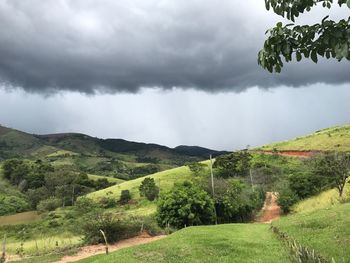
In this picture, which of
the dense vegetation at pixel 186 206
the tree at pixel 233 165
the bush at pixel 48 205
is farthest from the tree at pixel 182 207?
the bush at pixel 48 205

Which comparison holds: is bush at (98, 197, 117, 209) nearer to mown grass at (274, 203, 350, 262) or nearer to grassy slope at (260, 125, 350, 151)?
grassy slope at (260, 125, 350, 151)

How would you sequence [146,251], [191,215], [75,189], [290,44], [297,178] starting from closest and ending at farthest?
[290,44]
[146,251]
[191,215]
[297,178]
[75,189]

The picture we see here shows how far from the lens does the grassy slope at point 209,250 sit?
19.3 metres

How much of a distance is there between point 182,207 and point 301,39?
3544cm

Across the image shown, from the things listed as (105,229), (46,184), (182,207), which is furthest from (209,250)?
(46,184)

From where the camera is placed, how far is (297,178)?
2331 inches

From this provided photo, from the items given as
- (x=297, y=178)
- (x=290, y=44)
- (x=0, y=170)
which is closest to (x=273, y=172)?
(x=297, y=178)

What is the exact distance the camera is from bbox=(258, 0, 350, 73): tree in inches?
216

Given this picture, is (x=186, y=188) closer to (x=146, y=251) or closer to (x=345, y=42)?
(x=146, y=251)

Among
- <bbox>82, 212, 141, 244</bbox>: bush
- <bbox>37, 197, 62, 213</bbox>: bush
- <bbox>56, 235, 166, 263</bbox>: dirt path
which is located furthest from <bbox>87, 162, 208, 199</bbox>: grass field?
<bbox>82, 212, 141, 244</bbox>: bush

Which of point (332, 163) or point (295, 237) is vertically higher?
point (332, 163)

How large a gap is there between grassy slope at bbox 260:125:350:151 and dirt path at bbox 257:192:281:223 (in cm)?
2488

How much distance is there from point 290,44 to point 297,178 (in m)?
55.7

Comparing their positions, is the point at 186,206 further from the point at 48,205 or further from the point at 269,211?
the point at 48,205
